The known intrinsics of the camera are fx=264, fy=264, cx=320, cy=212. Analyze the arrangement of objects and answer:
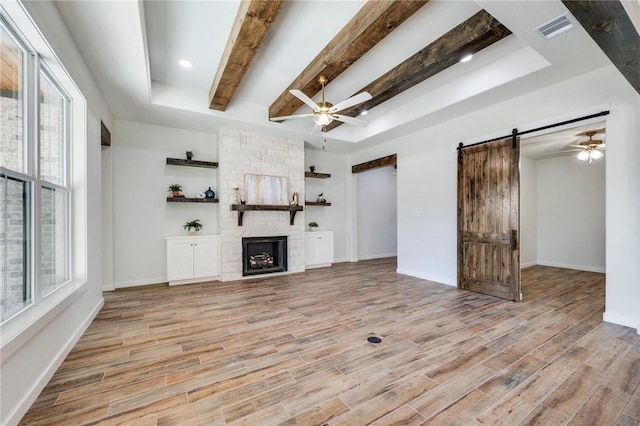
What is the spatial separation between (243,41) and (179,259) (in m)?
3.86

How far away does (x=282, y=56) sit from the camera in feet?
11.3

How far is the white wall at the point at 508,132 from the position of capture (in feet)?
10.0

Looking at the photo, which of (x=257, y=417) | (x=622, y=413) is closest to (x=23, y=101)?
(x=257, y=417)

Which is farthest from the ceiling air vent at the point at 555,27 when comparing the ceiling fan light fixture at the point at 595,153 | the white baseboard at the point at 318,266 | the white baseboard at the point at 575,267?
the white baseboard at the point at 575,267

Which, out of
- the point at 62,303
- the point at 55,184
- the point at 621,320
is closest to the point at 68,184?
the point at 55,184

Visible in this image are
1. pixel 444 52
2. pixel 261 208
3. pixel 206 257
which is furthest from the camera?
pixel 261 208

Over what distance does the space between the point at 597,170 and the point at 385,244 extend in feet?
17.1

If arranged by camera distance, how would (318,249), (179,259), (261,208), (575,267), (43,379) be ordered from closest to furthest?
(43,379), (179,259), (261,208), (575,267), (318,249)

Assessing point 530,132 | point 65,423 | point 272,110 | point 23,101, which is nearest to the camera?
point 65,423

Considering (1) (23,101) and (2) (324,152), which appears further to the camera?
(2) (324,152)

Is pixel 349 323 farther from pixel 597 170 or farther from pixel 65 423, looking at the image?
pixel 597 170

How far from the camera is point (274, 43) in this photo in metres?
3.17

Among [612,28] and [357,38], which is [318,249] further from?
[612,28]

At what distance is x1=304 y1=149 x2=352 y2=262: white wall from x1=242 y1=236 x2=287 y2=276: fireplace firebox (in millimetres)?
1288
